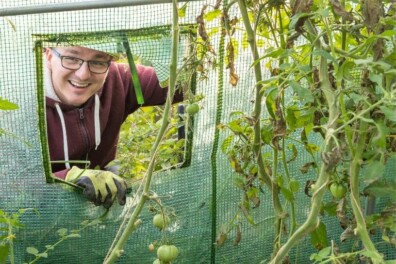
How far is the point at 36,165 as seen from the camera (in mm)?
2324

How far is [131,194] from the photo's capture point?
8.05ft

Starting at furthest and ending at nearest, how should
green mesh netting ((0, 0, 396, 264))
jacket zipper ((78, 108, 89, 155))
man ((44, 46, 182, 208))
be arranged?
jacket zipper ((78, 108, 89, 155)) < man ((44, 46, 182, 208)) < green mesh netting ((0, 0, 396, 264))

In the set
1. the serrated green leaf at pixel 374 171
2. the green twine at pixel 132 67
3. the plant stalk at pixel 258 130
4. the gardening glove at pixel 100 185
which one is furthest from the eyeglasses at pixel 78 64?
the serrated green leaf at pixel 374 171

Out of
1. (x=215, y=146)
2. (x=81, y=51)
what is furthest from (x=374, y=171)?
(x=81, y=51)

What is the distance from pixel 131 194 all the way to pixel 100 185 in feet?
0.48

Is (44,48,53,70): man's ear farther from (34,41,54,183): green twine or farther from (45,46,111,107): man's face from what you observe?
(34,41,54,183): green twine

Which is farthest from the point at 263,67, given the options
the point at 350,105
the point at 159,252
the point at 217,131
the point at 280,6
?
the point at 159,252

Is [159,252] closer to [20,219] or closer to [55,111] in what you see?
[20,219]

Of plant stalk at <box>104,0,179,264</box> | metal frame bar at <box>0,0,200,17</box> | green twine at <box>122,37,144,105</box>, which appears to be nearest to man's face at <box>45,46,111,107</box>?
green twine at <box>122,37,144,105</box>

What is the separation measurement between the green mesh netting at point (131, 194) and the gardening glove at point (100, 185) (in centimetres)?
4

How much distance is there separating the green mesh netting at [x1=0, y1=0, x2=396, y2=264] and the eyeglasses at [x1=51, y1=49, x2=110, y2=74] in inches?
10.2

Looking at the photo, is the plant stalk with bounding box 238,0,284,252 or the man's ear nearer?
the plant stalk with bounding box 238,0,284,252

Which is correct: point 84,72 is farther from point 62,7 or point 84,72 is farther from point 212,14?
point 212,14

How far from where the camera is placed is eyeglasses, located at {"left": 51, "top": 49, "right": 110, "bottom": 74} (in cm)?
253
